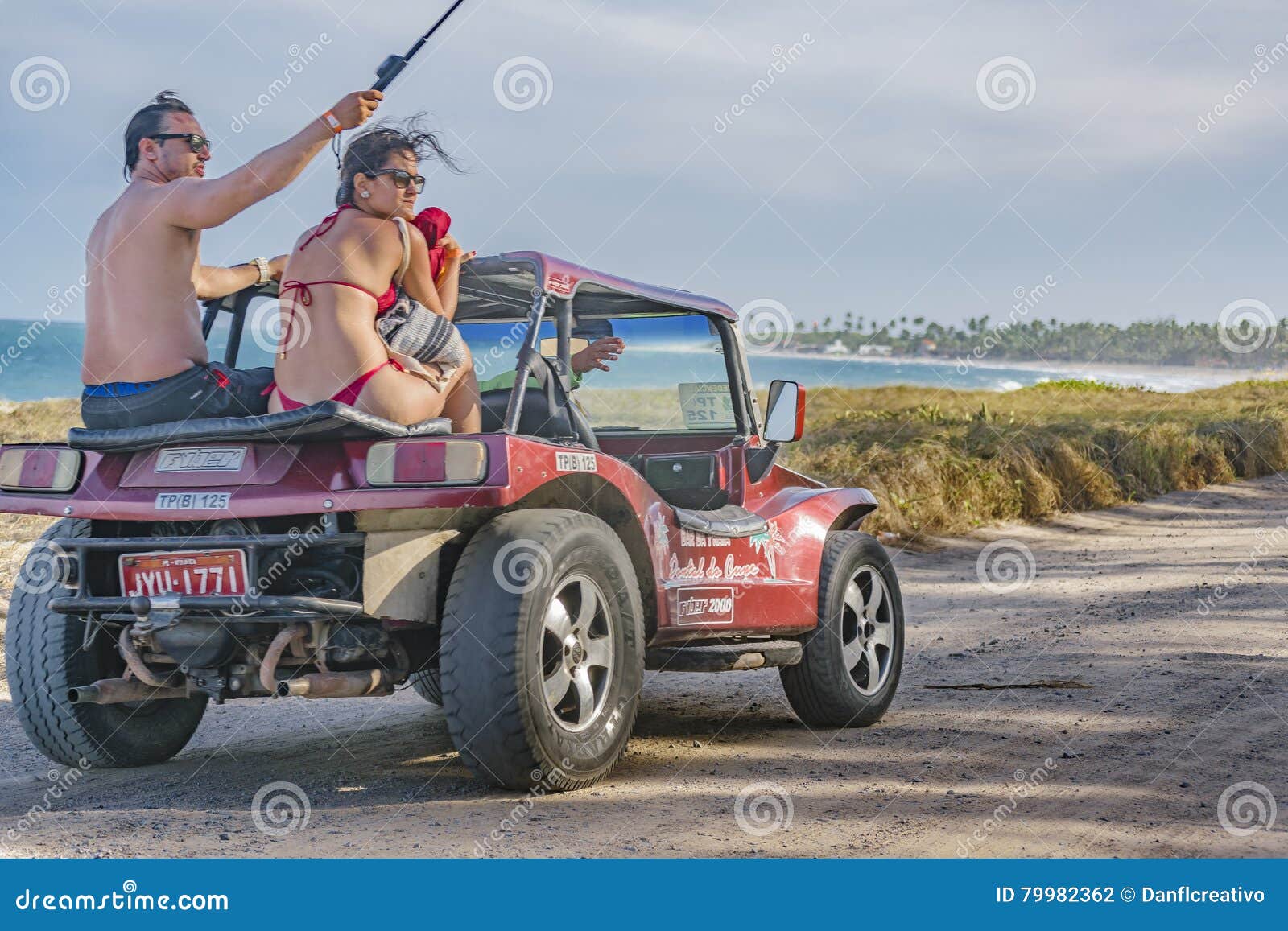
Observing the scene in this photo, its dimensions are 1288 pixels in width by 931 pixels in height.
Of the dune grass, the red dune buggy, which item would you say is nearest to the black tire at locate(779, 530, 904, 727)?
the red dune buggy

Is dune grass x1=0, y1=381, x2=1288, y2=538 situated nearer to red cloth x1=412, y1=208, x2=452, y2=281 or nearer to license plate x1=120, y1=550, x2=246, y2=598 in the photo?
license plate x1=120, y1=550, x2=246, y2=598

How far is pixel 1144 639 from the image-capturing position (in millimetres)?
9312

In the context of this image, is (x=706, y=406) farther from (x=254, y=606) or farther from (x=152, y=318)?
(x=254, y=606)

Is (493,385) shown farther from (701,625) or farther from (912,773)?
(912,773)

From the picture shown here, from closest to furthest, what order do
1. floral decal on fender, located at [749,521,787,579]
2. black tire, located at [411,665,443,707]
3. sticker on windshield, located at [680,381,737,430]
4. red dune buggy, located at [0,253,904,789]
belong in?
red dune buggy, located at [0,253,904,789] < floral decal on fender, located at [749,521,787,579] < sticker on windshield, located at [680,381,737,430] < black tire, located at [411,665,443,707]

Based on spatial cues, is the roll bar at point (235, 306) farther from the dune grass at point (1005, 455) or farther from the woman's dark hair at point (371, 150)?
the dune grass at point (1005, 455)

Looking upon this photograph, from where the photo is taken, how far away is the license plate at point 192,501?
4719 millimetres

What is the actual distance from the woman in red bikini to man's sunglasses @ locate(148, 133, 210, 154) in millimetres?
623

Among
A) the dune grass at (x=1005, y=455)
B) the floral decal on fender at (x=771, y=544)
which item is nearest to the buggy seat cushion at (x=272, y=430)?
the floral decal on fender at (x=771, y=544)

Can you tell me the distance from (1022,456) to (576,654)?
15.5 meters

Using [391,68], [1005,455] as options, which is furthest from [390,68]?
[1005,455]

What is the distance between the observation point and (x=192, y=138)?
5.28 m

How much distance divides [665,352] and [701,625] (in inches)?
60.7

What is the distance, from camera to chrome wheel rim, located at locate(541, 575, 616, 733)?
4934mm
